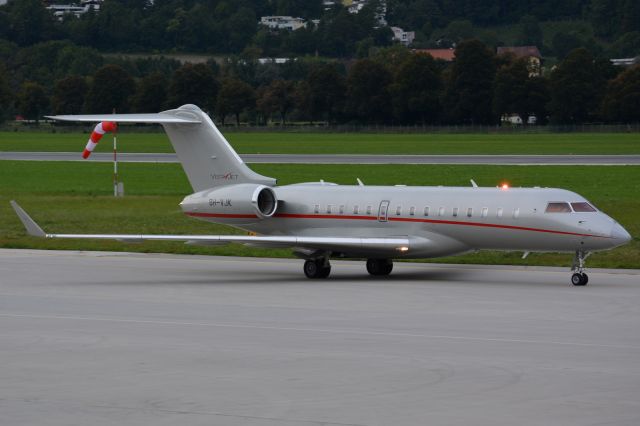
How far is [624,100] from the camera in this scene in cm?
12925

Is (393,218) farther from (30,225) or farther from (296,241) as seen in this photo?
(30,225)

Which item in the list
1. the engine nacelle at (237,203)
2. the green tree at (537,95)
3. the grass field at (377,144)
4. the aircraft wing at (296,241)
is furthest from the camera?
the green tree at (537,95)

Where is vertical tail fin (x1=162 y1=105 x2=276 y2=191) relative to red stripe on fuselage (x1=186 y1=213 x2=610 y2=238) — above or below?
above

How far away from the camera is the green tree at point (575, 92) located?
136500 millimetres

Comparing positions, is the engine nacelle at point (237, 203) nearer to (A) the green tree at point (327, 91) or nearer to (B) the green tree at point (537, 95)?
(B) the green tree at point (537, 95)

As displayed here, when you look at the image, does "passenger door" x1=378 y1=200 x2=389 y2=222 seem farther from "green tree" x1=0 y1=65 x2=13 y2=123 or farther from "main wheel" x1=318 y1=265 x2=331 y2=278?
"green tree" x1=0 y1=65 x2=13 y2=123

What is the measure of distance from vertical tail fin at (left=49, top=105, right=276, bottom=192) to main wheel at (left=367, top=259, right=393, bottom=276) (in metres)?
3.59

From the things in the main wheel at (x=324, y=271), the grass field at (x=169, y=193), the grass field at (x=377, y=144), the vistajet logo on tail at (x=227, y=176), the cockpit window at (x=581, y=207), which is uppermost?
the vistajet logo on tail at (x=227, y=176)

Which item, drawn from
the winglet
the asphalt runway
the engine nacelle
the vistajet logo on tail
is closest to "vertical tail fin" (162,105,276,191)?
the vistajet logo on tail

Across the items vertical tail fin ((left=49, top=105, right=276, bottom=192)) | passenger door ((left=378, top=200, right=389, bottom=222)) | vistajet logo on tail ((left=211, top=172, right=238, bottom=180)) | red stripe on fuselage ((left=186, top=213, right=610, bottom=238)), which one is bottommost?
red stripe on fuselage ((left=186, top=213, right=610, bottom=238))

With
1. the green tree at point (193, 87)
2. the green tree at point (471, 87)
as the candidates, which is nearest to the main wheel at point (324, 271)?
the green tree at point (471, 87)

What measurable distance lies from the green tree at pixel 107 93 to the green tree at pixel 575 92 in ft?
160

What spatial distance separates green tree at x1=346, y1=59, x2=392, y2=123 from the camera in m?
150

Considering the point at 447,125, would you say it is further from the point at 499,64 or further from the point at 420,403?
the point at 420,403
